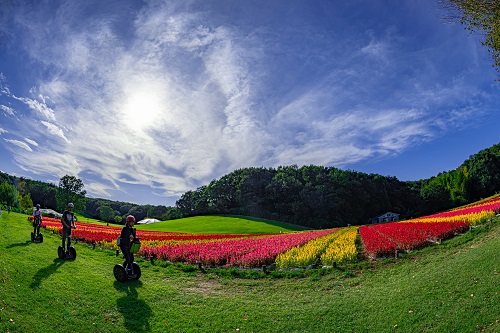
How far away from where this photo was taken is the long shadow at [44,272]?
10.1 meters

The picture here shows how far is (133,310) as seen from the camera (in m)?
9.35

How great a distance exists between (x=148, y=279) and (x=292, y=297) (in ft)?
21.8

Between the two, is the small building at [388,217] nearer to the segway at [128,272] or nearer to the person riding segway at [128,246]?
the segway at [128,272]

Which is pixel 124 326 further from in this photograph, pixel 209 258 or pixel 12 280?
pixel 209 258

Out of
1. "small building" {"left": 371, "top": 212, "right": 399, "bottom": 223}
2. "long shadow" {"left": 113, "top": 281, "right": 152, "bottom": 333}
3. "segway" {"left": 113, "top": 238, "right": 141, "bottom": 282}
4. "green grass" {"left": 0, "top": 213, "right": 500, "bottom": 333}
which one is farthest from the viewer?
"small building" {"left": 371, "top": 212, "right": 399, "bottom": 223}

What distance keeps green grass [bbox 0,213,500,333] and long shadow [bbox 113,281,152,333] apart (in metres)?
0.03

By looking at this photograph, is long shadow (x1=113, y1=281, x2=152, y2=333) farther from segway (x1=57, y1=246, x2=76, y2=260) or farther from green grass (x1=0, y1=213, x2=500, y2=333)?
segway (x1=57, y1=246, x2=76, y2=260)

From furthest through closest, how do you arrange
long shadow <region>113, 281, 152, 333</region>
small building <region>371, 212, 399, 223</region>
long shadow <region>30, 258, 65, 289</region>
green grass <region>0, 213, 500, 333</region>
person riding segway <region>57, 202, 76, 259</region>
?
small building <region>371, 212, 399, 223</region> → person riding segway <region>57, 202, 76, 259</region> → long shadow <region>30, 258, 65, 289</region> → long shadow <region>113, 281, 152, 333</region> → green grass <region>0, 213, 500, 333</region>

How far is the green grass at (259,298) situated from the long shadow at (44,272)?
0.04 metres

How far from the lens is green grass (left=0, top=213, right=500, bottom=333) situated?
8216 millimetres

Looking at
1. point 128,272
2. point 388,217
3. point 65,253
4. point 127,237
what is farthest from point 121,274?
point 388,217

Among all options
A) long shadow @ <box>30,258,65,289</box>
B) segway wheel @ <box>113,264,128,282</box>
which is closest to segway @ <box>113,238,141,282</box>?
segway wheel @ <box>113,264,128,282</box>

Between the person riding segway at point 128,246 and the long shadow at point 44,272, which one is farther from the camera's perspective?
the person riding segway at point 128,246

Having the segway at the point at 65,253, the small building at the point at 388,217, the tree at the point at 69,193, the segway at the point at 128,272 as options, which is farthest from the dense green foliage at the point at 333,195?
the segway at the point at 128,272
